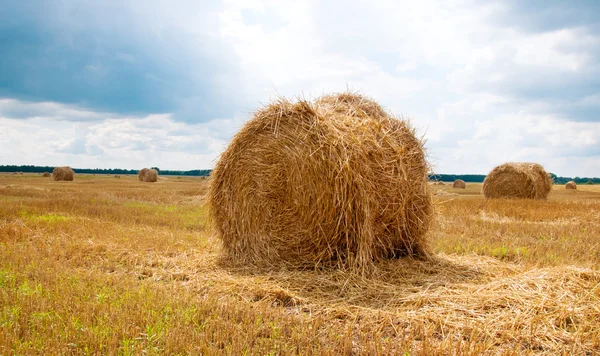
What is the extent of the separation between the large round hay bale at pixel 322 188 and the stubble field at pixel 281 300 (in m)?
0.40

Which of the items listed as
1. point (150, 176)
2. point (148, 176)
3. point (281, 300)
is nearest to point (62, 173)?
point (148, 176)

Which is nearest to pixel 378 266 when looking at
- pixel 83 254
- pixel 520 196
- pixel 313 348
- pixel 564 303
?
pixel 564 303

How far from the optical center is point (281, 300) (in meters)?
4.76

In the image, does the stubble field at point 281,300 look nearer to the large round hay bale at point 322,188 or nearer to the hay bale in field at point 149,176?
the large round hay bale at point 322,188

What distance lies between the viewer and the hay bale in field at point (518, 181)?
18859mm

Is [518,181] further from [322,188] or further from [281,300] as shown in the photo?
[281,300]

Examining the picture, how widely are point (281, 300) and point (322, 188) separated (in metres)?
1.71

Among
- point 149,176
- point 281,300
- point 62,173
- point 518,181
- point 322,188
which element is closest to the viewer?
point 281,300

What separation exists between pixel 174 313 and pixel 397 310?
2060mm

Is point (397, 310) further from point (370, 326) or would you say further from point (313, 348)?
point (313, 348)

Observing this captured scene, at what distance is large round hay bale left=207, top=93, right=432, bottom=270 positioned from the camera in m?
5.84

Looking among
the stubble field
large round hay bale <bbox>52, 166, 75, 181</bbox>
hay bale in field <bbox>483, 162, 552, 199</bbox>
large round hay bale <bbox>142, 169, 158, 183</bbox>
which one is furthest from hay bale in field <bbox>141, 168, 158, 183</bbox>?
the stubble field

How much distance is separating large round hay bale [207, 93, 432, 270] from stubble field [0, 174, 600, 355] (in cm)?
40

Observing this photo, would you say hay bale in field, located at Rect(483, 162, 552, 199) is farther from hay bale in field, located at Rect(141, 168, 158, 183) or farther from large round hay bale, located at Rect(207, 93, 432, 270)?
hay bale in field, located at Rect(141, 168, 158, 183)
